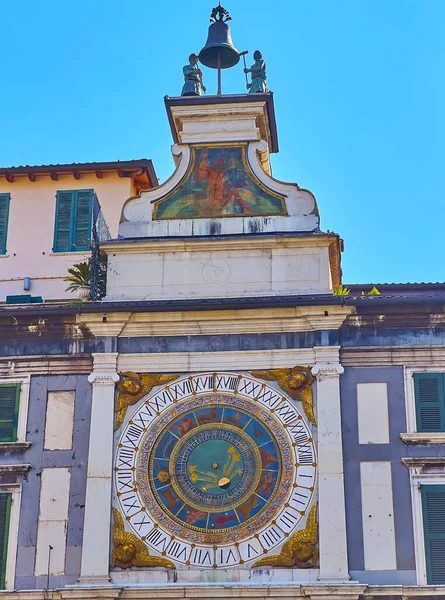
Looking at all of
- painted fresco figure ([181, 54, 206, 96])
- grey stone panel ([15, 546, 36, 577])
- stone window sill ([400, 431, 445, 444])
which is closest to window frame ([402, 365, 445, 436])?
stone window sill ([400, 431, 445, 444])

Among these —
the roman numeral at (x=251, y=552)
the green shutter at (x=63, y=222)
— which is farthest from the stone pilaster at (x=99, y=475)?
the green shutter at (x=63, y=222)

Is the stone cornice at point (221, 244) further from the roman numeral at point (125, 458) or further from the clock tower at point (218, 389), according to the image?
the roman numeral at point (125, 458)

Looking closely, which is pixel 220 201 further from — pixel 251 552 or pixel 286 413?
pixel 251 552

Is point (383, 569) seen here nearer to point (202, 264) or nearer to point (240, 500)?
point (240, 500)

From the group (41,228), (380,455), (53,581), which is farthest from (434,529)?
(41,228)

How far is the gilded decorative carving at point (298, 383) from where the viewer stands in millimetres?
21922

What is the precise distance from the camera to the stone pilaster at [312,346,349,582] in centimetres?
2070

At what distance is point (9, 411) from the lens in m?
22.5

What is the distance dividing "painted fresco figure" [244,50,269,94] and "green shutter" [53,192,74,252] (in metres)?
5.30

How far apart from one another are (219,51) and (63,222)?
5192 mm

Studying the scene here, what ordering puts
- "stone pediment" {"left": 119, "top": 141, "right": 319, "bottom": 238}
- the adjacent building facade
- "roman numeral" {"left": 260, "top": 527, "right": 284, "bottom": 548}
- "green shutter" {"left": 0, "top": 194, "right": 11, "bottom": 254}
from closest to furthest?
the adjacent building facade < "roman numeral" {"left": 260, "top": 527, "right": 284, "bottom": 548} < "stone pediment" {"left": 119, "top": 141, "right": 319, "bottom": 238} < "green shutter" {"left": 0, "top": 194, "right": 11, "bottom": 254}

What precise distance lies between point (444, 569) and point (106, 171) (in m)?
12.5

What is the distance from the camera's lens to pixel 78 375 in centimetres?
2256

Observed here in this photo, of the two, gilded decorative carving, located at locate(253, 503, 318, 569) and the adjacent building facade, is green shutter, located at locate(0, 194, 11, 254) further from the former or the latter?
gilded decorative carving, located at locate(253, 503, 318, 569)
